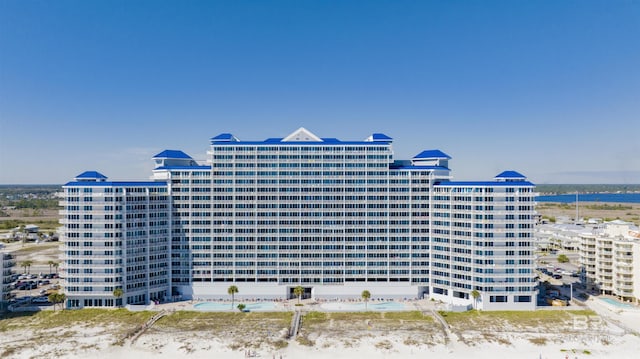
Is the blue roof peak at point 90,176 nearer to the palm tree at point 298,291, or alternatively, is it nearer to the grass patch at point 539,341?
the palm tree at point 298,291

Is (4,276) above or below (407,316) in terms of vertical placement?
above

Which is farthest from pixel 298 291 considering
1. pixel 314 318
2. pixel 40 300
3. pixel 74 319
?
pixel 40 300

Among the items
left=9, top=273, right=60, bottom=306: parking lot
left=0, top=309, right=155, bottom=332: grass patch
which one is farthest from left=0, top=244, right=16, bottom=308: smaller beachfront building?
left=0, top=309, right=155, bottom=332: grass patch

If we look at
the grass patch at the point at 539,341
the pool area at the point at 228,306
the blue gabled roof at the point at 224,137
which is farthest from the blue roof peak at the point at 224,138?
the grass patch at the point at 539,341

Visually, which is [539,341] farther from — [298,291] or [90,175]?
[90,175]

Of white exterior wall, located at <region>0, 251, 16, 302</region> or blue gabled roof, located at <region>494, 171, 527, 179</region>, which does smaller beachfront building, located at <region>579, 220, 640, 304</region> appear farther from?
white exterior wall, located at <region>0, 251, 16, 302</region>

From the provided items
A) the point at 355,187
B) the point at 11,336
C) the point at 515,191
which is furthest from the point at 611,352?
the point at 11,336

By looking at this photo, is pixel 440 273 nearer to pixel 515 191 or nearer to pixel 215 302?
pixel 515 191
